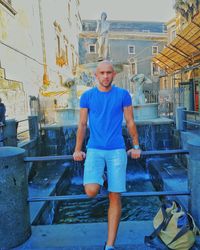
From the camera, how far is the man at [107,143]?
283 cm

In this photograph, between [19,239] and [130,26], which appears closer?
[19,239]

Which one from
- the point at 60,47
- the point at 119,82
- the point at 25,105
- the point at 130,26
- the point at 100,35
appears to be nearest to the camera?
the point at 25,105

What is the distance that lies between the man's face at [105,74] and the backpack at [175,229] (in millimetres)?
1577

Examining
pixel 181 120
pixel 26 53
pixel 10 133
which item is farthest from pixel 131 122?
pixel 26 53

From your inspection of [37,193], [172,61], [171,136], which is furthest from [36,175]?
[172,61]

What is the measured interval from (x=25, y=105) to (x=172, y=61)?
10468 mm

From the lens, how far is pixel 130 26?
173 ft

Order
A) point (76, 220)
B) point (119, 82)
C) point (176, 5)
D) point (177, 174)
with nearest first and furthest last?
point (76, 220), point (177, 174), point (176, 5), point (119, 82)

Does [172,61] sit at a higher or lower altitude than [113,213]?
higher

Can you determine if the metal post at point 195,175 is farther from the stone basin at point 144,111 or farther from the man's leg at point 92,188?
the stone basin at point 144,111

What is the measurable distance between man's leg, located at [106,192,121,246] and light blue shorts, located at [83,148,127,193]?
11cm

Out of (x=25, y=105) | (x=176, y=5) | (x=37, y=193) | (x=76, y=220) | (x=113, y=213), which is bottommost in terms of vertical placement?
(x=76, y=220)

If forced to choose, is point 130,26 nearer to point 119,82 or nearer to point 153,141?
point 119,82

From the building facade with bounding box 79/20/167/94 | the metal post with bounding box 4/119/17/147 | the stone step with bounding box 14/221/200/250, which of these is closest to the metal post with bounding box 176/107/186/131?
the metal post with bounding box 4/119/17/147
